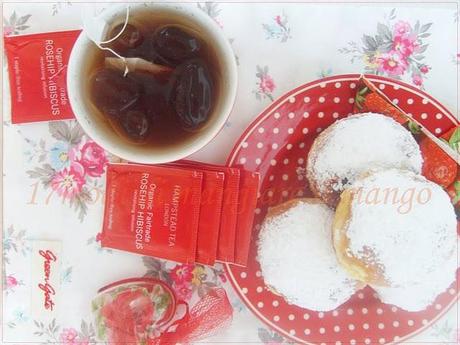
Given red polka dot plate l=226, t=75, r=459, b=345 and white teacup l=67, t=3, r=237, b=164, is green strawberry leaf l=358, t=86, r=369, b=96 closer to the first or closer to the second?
red polka dot plate l=226, t=75, r=459, b=345

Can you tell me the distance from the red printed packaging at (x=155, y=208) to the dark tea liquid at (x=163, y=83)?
12cm

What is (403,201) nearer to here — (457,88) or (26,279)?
(457,88)

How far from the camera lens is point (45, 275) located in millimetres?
723

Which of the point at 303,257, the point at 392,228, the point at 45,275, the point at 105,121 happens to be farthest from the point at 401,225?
the point at 45,275

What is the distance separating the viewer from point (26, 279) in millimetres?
725

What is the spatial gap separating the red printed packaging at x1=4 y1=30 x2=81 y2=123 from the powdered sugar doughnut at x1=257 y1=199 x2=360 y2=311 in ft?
1.07

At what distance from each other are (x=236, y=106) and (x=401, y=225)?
0.87ft

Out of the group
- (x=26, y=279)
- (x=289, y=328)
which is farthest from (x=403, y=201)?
(x=26, y=279)

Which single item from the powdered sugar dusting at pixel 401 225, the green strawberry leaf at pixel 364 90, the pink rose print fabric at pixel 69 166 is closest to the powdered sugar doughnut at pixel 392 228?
the powdered sugar dusting at pixel 401 225

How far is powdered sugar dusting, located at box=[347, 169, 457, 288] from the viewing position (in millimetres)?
640

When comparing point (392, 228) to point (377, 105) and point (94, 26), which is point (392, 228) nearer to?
point (377, 105)

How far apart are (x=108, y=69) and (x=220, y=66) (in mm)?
121

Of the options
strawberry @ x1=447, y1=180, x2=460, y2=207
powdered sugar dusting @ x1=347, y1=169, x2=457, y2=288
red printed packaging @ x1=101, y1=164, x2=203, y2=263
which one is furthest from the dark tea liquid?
strawberry @ x1=447, y1=180, x2=460, y2=207

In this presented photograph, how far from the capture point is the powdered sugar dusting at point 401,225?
2.10 feet
